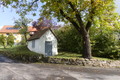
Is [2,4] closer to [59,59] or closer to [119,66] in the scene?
[59,59]

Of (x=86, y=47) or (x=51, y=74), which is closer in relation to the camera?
(x=51, y=74)

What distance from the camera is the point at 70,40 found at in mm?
18969

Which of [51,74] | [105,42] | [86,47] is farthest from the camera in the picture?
[105,42]

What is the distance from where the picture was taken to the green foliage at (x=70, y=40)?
58.9ft

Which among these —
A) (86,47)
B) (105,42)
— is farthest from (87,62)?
(105,42)

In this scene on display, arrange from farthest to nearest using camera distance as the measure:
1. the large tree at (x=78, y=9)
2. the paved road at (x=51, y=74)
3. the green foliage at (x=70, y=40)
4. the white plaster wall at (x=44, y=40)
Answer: the green foliage at (x=70, y=40) → the white plaster wall at (x=44, y=40) → the large tree at (x=78, y=9) → the paved road at (x=51, y=74)

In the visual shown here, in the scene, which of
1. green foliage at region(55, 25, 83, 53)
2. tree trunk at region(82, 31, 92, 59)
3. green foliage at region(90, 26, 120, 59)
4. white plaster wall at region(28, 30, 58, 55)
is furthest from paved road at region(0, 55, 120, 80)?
green foliage at region(55, 25, 83, 53)

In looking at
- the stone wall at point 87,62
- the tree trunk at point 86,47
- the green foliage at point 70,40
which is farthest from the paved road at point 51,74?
the green foliage at point 70,40

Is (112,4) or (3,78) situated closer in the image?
(3,78)

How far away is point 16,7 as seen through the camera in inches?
502

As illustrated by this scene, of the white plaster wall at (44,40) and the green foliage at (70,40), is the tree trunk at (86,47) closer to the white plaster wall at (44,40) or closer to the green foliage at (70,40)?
the green foliage at (70,40)

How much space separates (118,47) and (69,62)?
7.22m

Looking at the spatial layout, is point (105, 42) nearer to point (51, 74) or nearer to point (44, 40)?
point (44, 40)

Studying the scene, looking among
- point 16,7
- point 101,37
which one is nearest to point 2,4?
point 16,7
